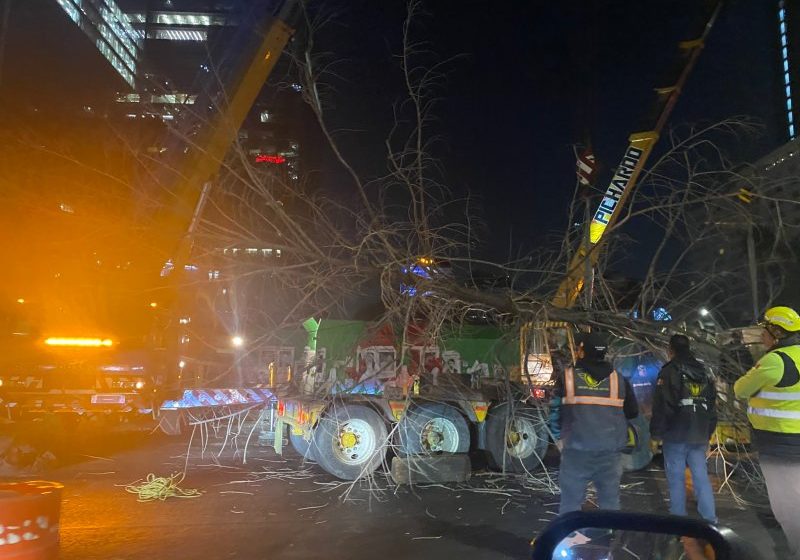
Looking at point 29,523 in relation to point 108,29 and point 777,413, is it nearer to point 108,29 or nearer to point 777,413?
point 777,413

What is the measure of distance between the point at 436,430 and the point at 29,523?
533 centimetres

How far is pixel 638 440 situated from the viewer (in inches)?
295

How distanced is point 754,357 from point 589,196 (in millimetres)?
2527

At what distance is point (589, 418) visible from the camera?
4.06m

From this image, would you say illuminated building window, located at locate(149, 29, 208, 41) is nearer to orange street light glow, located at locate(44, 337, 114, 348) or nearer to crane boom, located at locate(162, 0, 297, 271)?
crane boom, located at locate(162, 0, 297, 271)

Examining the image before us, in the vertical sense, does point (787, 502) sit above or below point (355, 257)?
below

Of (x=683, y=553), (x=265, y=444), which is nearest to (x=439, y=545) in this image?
(x=683, y=553)

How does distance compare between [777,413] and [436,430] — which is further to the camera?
[436,430]

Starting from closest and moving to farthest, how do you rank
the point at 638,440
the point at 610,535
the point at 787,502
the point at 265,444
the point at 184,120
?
the point at 610,535, the point at 787,502, the point at 638,440, the point at 184,120, the point at 265,444

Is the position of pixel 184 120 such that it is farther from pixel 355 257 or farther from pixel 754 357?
pixel 754 357

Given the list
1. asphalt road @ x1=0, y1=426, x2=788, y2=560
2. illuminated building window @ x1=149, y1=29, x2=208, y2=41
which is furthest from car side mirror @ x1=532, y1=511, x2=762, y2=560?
illuminated building window @ x1=149, y1=29, x2=208, y2=41

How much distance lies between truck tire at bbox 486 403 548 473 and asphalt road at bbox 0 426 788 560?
396 mm

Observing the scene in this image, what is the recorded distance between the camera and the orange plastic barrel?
2.62 meters

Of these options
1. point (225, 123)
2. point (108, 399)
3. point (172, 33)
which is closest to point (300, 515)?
point (108, 399)
